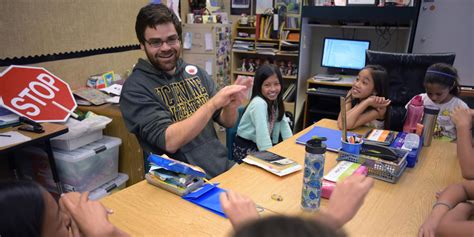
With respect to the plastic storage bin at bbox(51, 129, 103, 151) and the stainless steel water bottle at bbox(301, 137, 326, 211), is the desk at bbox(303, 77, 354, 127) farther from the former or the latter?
the stainless steel water bottle at bbox(301, 137, 326, 211)

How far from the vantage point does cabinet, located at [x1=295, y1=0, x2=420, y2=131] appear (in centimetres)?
351

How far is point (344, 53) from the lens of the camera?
13.5 feet

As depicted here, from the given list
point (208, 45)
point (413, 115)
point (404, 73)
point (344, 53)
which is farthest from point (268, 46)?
point (413, 115)

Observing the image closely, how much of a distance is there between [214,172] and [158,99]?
44cm

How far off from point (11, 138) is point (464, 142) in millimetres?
2189

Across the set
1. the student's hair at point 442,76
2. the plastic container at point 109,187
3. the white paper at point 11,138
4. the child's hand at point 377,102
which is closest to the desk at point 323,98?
the student's hair at point 442,76

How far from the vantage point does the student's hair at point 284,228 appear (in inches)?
19.2

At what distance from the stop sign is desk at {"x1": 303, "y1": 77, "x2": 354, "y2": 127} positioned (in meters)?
2.43

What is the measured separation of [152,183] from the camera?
4.21ft

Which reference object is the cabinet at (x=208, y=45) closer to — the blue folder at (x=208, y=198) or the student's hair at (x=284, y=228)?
the blue folder at (x=208, y=198)

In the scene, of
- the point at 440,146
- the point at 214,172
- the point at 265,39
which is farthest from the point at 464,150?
the point at 265,39

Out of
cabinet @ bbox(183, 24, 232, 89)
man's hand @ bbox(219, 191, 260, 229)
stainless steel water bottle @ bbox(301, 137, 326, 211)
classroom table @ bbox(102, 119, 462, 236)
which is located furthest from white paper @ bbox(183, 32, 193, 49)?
man's hand @ bbox(219, 191, 260, 229)

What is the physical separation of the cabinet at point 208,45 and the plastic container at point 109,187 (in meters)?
1.94

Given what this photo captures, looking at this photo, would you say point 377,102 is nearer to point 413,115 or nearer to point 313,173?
point 413,115
